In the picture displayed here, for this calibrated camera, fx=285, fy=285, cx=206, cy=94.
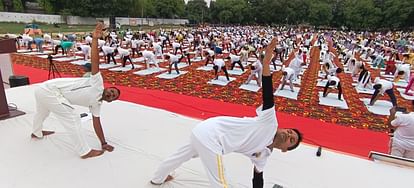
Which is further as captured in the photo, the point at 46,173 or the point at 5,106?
the point at 5,106

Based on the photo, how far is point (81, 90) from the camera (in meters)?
2.76

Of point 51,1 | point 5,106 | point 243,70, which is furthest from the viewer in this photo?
point 51,1

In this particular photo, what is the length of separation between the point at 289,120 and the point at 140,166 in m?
3.24

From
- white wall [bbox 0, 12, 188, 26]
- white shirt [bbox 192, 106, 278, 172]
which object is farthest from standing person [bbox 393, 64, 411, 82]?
white wall [bbox 0, 12, 188, 26]

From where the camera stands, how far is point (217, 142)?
186cm

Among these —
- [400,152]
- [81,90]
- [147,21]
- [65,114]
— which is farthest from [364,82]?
[147,21]

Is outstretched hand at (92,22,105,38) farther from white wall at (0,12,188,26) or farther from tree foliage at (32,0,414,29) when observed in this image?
tree foliage at (32,0,414,29)

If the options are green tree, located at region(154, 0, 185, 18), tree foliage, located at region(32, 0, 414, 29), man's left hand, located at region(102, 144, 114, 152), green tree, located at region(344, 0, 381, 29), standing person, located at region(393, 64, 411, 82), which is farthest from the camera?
green tree, located at region(154, 0, 185, 18)

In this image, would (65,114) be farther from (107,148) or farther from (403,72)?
(403,72)

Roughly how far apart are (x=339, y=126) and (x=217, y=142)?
12.5 feet

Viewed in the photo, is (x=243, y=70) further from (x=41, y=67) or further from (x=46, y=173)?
(x=46, y=173)

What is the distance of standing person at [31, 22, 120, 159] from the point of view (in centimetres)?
270

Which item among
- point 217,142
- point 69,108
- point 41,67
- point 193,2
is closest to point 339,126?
point 217,142

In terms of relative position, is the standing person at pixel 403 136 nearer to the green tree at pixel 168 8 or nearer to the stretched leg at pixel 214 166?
the stretched leg at pixel 214 166
